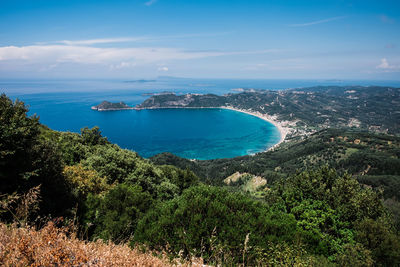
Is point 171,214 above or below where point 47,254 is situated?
below

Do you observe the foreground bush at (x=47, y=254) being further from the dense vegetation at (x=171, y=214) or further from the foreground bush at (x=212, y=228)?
the foreground bush at (x=212, y=228)

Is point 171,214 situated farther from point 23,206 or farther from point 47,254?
point 47,254

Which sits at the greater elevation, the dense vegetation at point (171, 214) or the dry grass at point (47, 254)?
the dry grass at point (47, 254)

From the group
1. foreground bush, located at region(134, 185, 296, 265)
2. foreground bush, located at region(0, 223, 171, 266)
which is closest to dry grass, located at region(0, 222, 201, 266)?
foreground bush, located at region(0, 223, 171, 266)

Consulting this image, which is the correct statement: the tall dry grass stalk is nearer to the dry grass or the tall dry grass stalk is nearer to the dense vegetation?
the dense vegetation

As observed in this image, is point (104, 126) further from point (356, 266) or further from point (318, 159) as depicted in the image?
point (356, 266)

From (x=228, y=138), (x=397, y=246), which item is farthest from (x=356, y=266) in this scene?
(x=228, y=138)

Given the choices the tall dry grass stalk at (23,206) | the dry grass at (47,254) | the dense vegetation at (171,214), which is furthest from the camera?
the dense vegetation at (171,214)

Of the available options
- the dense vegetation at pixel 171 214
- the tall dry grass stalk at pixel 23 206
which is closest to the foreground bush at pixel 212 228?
the dense vegetation at pixel 171 214

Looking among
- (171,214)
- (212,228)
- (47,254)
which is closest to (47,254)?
(47,254)

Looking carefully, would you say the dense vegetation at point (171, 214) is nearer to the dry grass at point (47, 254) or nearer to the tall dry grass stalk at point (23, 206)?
the tall dry grass stalk at point (23, 206)

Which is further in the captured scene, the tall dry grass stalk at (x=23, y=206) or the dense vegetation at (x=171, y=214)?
the dense vegetation at (x=171, y=214)

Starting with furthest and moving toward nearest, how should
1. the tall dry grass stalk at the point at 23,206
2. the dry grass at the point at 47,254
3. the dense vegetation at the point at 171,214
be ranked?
the dense vegetation at the point at 171,214 → the tall dry grass stalk at the point at 23,206 → the dry grass at the point at 47,254
